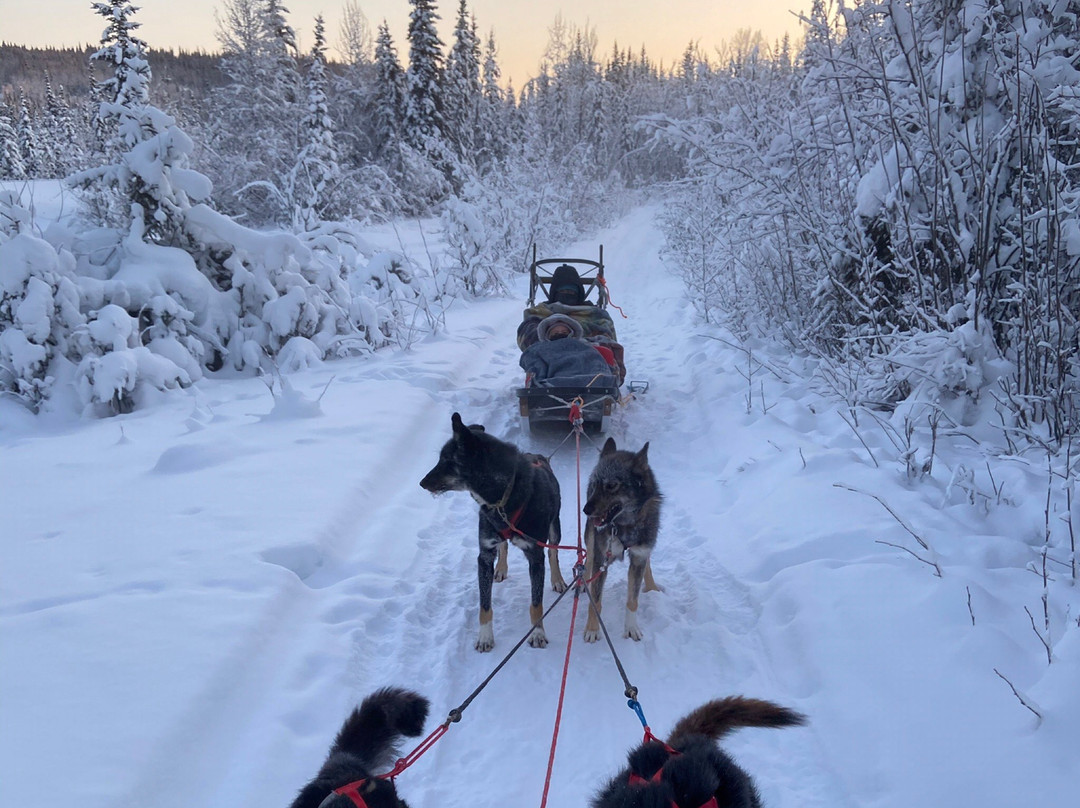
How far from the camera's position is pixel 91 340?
240 inches

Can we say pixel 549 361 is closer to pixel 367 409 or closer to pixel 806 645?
pixel 367 409

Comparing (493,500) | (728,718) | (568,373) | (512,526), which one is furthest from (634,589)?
(568,373)

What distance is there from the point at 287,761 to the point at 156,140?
740cm

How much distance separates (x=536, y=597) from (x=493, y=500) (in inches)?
22.2

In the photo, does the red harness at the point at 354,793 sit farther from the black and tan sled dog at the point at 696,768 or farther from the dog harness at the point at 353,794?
the black and tan sled dog at the point at 696,768

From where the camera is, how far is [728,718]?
176 centimetres

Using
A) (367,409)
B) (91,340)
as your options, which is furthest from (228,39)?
(367,409)

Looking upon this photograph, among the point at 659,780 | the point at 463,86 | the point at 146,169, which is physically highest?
the point at 463,86

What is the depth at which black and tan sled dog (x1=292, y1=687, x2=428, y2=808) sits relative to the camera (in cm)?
170

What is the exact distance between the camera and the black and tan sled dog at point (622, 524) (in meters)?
3.04

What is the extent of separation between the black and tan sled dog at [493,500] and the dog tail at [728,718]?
1347mm

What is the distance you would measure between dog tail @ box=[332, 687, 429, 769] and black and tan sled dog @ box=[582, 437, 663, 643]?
1.33 meters

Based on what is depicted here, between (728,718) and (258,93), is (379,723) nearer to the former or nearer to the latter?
(728,718)

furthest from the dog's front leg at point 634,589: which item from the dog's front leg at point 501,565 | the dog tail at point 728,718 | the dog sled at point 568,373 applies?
the dog sled at point 568,373
